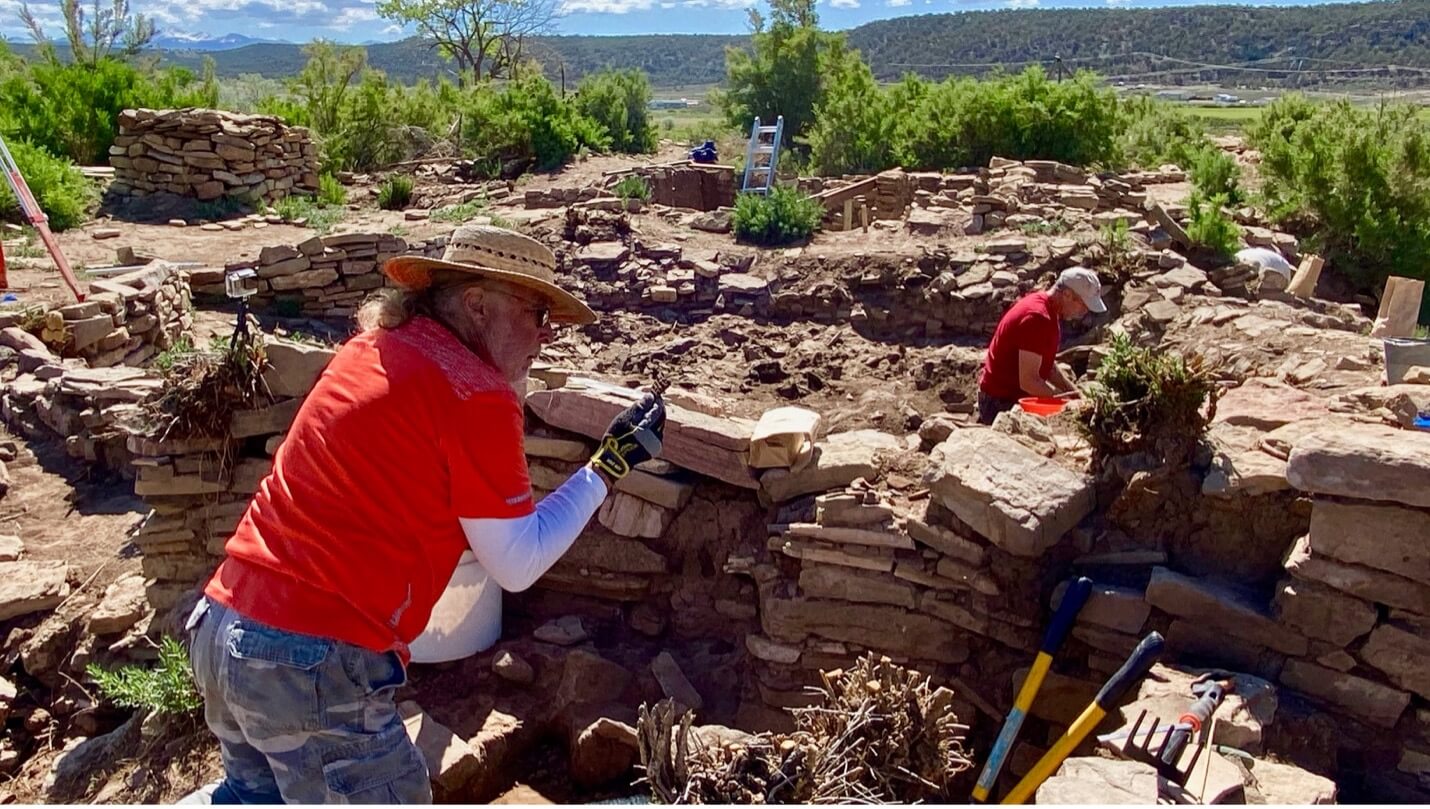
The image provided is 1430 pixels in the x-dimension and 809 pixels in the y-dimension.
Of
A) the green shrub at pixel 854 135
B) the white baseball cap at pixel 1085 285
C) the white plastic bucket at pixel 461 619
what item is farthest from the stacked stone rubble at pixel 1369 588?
the green shrub at pixel 854 135

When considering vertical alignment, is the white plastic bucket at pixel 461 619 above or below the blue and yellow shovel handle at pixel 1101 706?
below

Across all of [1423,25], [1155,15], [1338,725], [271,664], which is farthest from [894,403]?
[1155,15]

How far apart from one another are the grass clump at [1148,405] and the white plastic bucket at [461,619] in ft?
7.94

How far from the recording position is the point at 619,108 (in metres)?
22.9

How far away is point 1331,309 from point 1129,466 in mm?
5523

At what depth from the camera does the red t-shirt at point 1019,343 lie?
6059 millimetres

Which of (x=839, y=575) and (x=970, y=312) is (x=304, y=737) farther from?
(x=970, y=312)

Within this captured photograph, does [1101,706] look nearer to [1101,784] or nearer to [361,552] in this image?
[1101,784]

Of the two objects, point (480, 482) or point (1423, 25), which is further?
point (1423, 25)

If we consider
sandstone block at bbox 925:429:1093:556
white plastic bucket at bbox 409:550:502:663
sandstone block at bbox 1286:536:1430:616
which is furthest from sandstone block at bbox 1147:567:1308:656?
white plastic bucket at bbox 409:550:502:663

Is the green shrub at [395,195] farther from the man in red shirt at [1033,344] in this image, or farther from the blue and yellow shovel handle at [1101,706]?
the blue and yellow shovel handle at [1101,706]

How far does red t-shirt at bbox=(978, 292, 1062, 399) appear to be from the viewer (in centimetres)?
606

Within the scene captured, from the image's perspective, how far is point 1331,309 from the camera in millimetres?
8508

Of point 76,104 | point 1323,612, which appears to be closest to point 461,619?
point 1323,612
